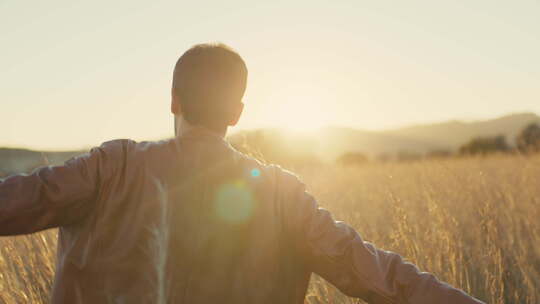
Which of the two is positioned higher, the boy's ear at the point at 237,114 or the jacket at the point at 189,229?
the boy's ear at the point at 237,114

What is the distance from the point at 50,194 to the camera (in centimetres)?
125

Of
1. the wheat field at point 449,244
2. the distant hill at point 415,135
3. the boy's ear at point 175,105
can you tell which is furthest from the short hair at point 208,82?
the distant hill at point 415,135

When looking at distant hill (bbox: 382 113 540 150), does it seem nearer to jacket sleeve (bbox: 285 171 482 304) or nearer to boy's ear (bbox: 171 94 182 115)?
jacket sleeve (bbox: 285 171 482 304)

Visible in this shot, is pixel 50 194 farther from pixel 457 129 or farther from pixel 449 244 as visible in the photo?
pixel 457 129

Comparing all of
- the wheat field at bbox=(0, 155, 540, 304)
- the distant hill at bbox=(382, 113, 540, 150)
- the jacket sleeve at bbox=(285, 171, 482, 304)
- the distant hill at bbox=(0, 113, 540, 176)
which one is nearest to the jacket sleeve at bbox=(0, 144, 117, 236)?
the jacket sleeve at bbox=(285, 171, 482, 304)

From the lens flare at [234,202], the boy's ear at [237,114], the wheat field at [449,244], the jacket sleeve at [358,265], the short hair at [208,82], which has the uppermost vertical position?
the short hair at [208,82]

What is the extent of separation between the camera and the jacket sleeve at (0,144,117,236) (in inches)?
47.6

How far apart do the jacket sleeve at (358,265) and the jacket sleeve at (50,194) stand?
65cm

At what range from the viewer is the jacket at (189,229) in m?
1.34

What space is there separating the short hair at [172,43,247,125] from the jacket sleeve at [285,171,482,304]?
40 centimetres

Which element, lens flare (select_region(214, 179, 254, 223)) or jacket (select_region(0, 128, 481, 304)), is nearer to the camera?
jacket (select_region(0, 128, 481, 304))

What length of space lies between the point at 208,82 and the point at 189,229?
466 mm

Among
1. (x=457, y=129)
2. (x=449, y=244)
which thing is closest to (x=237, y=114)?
(x=449, y=244)

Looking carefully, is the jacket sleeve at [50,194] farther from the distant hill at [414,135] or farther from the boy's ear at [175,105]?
the distant hill at [414,135]
